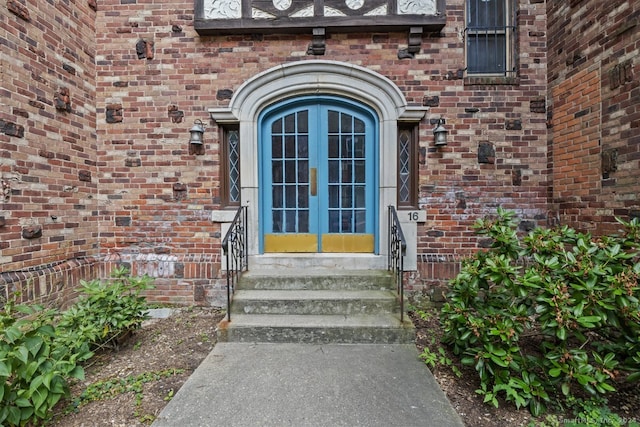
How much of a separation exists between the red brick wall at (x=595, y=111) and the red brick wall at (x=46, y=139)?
5.99 metres

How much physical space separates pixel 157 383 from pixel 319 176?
282 centimetres

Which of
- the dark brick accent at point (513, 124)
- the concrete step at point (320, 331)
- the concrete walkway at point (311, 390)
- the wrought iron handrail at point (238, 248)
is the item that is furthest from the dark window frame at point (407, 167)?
the wrought iron handrail at point (238, 248)

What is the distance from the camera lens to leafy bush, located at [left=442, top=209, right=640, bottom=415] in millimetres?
2205

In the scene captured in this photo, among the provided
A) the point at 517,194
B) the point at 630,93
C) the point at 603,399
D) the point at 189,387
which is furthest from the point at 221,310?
the point at 630,93

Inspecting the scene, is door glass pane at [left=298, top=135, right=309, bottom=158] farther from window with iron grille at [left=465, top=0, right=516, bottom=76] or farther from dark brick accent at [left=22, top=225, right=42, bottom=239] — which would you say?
dark brick accent at [left=22, top=225, right=42, bottom=239]

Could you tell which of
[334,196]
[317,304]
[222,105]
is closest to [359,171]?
[334,196]

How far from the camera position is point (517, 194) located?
4.15 metres

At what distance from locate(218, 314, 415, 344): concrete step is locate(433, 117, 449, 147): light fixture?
→ 2.27 m

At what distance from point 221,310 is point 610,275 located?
390 cm

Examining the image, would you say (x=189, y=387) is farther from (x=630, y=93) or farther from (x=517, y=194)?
(x=630, y=93)

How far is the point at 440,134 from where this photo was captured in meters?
3.99

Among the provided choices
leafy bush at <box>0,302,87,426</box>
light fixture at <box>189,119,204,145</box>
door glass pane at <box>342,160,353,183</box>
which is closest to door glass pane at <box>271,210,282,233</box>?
door glass pane at <box>342,160,353,183</box>

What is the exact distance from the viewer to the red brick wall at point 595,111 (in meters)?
3.21

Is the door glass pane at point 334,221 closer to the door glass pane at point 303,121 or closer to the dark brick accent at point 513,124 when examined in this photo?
the door glass pane at point 303,121
